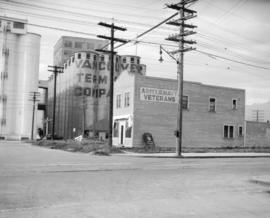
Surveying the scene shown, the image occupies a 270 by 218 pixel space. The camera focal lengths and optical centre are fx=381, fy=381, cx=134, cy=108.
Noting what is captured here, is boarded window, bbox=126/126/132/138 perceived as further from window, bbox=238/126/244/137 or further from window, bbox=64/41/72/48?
window, bbox=64/41/72/48

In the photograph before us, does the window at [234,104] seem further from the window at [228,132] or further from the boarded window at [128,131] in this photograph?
the boarded window at [128,131]

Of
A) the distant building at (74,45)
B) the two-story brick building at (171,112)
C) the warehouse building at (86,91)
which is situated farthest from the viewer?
the distant building at (74,45)

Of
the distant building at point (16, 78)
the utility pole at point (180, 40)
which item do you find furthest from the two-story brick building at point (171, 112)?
the distant building at point (16, 78)

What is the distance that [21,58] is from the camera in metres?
94.1

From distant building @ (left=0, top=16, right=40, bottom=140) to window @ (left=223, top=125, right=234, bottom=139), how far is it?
59063 mm

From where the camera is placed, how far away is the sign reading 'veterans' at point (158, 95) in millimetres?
39656

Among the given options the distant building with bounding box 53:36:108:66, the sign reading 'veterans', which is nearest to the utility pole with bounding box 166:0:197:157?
the sign reading 'veterans'

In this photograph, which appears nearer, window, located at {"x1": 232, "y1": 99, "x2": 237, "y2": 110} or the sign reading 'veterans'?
the sign reading 'veterans'

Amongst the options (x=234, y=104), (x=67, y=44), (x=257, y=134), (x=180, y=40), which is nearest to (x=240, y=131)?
(x=257, y=134)

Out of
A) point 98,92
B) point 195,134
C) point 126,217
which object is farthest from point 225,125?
point 98,92

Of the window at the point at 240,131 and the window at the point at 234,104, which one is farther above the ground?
the window at the point at 234,104

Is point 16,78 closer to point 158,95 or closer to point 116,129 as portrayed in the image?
point 116,129

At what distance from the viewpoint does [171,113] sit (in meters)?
41.3

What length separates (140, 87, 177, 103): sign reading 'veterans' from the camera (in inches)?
1561
